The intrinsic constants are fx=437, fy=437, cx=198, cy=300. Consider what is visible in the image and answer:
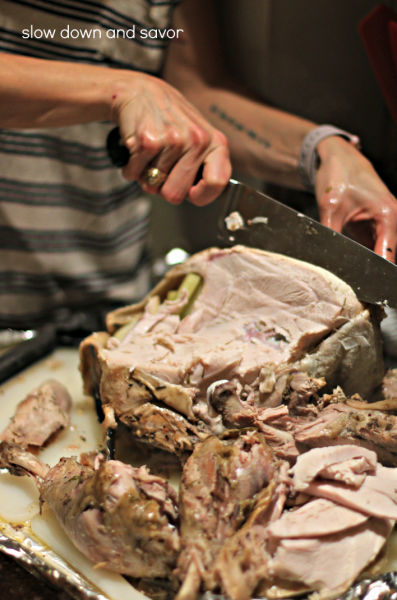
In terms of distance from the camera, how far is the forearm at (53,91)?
5.27 ft

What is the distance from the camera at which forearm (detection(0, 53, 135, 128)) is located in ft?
5.27

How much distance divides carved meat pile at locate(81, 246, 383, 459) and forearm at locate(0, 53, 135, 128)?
0.81 m

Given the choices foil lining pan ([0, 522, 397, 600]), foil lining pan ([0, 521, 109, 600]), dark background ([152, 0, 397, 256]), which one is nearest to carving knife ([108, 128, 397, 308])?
dark background ([152, 0, 397, 256])

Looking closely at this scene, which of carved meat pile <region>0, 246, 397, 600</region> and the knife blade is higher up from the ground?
the knife blade

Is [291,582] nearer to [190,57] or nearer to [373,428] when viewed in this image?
[373,428]

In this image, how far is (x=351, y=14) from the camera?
1.97 m

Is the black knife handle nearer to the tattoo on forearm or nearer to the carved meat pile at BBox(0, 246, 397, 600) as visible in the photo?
the carved meat pile at BBox(0, 246, 397, 600)

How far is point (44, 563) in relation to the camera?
1124 mm

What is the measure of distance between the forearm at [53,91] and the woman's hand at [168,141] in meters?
0.07

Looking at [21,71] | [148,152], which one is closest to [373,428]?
[148,152]

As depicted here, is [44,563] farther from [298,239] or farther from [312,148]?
[312,148]

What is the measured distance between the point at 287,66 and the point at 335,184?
0.89 metres

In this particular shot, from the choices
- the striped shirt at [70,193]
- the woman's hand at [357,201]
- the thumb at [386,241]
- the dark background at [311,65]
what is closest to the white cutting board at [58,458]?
the striped shirt at [70,193]

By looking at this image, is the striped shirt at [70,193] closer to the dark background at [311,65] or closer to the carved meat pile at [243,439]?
the dark background at [311,65]
